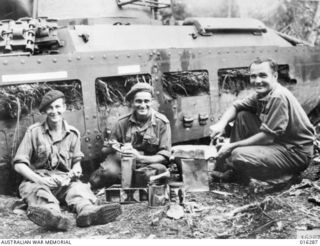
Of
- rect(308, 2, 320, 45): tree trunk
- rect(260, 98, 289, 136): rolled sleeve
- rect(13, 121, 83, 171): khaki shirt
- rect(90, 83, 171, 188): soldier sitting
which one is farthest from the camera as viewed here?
rect(308, 2, 320, 45): tree trunk

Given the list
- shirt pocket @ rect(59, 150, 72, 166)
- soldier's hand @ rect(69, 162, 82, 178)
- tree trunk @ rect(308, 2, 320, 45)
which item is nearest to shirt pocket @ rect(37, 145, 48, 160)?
shirt pocket @ rect(59, 150, 72, 166)

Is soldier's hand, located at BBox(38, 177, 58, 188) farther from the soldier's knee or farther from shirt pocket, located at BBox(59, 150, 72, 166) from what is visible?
the soldier's knee

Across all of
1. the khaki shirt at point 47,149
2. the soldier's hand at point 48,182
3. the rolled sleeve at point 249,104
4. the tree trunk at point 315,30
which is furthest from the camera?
the tree trunk at point 315,30

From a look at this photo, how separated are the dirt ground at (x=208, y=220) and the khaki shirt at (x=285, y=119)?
551mm

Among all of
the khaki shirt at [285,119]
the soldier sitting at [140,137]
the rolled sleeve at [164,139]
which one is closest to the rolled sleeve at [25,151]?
→ the soldier sitting at [140,137]

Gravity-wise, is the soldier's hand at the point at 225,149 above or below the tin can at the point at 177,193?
above

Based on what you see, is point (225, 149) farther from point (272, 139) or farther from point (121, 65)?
point (121, 65)

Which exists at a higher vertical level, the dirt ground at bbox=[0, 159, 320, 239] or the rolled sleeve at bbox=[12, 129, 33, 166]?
the rolled sleeve at bbox=[12, 129, 33, 166]

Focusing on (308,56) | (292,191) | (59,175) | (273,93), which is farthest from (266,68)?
(308,56)

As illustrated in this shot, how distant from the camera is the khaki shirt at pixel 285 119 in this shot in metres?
4.91

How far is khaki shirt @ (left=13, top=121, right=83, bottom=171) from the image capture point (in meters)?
4.62

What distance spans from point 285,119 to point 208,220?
1376 mm

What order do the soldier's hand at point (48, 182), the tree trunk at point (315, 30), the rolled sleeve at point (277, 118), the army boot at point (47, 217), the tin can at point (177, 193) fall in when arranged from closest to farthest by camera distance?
the army boot at point (47, 217) → the soldier's hand at point (48, 182) → the tin can at point (177, 193) → the rolled sleeve at point (277, 118) → the tree trunk at point (315, 30)

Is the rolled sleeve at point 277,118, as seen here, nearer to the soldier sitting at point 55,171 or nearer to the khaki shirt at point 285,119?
the khaki shirt at point 285,119
